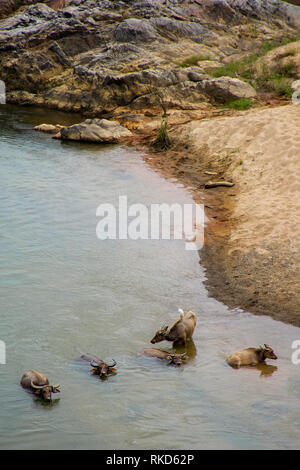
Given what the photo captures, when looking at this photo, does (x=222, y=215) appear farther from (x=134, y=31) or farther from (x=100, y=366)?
(x=134, y=31)

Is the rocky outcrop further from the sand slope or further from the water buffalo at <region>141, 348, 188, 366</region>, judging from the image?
the water buffalo at <region>141, 348, 188, 366</region>

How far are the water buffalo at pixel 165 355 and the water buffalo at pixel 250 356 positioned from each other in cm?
65

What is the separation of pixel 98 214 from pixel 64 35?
19.3 m

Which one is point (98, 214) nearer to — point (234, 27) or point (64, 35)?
point (64, 35)

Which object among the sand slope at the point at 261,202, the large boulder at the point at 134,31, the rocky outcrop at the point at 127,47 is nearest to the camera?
the sand slope at the point at 261,202

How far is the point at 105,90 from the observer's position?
2431cm

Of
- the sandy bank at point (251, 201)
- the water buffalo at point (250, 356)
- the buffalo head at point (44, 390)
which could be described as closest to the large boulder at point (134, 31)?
the sandy bank at point (251, 201)

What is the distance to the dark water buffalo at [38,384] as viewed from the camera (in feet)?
18.8

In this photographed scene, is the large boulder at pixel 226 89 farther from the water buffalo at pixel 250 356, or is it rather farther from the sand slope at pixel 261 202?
the water buffalo at pixel 250 356

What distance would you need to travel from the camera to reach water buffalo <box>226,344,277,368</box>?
268 inches

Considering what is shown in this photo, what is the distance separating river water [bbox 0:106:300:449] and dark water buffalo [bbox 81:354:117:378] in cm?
10

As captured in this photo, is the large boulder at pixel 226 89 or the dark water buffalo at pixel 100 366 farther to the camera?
the large boulder at pixel 226 89

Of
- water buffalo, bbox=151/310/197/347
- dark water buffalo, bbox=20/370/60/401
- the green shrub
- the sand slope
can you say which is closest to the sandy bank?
the sand slope
